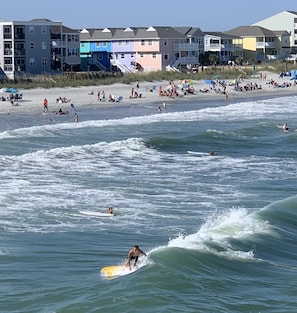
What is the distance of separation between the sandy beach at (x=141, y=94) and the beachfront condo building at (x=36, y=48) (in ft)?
26.8

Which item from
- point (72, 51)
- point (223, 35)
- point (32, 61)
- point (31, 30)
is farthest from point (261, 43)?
point (32, 61)

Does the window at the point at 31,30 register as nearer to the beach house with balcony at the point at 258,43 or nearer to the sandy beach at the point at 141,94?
the sandy beach at the point at 141,94

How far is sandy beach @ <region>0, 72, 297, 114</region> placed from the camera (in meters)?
62.8

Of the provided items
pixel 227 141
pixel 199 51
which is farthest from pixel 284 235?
pixel 199 51

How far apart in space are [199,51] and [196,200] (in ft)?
253

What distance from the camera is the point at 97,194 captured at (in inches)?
1156

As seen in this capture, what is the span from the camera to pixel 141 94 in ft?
238

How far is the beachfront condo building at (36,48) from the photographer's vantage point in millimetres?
79875

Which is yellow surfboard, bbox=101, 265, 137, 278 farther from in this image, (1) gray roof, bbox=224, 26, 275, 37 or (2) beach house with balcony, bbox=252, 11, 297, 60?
(2) beach house with balcony, bbox=252, 11, 297, 60

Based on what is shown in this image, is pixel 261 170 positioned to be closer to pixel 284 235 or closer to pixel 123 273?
pixel 284 235

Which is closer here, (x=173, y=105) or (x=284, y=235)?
(x=284, y=235)

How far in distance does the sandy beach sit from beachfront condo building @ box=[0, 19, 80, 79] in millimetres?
8168

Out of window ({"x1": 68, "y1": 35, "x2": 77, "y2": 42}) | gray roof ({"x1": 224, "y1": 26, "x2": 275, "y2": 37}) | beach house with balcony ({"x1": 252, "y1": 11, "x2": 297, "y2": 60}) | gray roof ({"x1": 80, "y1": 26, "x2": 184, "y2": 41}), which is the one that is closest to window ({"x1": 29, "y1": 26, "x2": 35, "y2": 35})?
window ({"x1": 68, "y1": 35, "x2": 77, "y2": 42})

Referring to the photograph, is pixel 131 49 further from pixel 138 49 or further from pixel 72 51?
pixel 72 51
